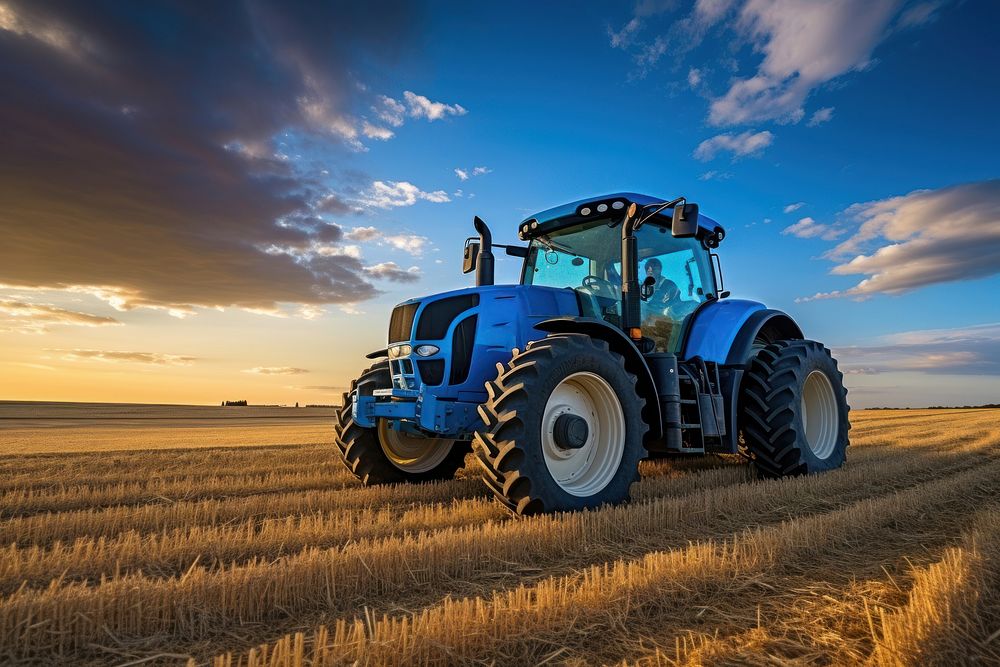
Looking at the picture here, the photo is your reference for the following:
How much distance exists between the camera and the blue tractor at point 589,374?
476 cm

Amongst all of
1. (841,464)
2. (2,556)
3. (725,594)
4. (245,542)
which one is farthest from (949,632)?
(841,464)

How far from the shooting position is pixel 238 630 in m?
2.78

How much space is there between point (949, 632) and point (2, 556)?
200 inches

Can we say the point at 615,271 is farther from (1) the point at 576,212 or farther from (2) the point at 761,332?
(2) the point at 761,332

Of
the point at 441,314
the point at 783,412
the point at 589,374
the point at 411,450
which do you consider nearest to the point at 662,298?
the point at 783,412

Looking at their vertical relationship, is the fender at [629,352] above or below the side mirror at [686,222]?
below

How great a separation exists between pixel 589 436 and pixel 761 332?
393cm

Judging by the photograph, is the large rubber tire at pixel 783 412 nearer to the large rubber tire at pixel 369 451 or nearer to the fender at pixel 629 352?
the fender at pixel 629 352

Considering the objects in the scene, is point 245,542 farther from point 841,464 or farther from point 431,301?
point 841,464

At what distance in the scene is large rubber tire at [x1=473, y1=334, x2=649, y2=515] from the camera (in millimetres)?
4414

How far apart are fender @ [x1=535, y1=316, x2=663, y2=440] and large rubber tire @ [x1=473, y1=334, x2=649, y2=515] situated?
1.36 feet

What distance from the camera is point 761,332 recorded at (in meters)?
8.08

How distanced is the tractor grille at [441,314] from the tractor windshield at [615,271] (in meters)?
1.23

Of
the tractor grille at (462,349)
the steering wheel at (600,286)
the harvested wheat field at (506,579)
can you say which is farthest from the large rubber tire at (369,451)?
the steering wheel at (600,286)
